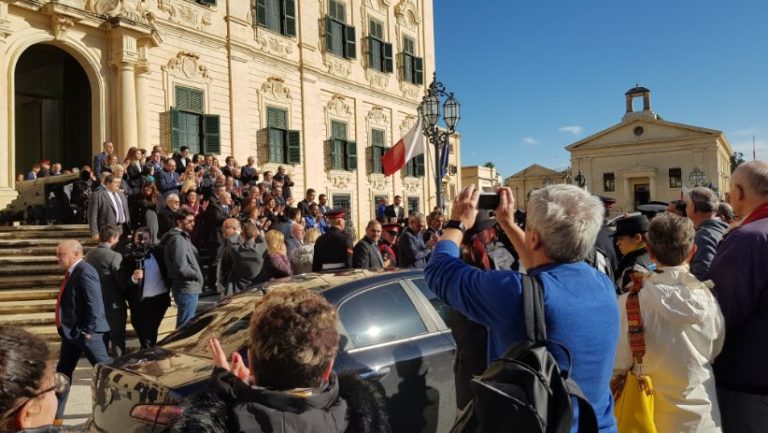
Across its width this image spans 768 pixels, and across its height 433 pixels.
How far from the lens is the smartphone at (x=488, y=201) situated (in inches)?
94.1

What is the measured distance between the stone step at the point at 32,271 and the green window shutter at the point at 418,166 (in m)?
18.4

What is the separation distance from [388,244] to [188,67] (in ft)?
34.2

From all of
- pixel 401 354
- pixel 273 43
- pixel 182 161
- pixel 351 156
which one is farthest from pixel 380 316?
pixel 351 156

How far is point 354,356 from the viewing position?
12.0ft

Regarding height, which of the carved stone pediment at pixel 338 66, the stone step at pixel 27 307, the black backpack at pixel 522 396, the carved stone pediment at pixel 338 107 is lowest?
the stone step at pixel 27 307

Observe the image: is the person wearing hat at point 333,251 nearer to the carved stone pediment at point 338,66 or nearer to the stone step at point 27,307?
the stone step at point 27,307

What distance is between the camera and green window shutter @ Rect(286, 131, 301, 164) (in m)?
19.5

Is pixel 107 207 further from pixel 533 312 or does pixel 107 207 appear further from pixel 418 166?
pixel 418 166

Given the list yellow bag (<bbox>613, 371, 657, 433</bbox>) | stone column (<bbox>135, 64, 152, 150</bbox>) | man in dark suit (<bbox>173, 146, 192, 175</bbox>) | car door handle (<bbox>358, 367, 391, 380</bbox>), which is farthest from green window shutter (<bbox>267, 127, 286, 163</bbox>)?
yellow bag (<bbox>613, 371, 657, 433</bbox>)

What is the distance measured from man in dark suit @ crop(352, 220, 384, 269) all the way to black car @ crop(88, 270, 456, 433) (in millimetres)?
3092

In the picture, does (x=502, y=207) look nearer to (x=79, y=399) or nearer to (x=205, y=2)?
(x=79, y=399)

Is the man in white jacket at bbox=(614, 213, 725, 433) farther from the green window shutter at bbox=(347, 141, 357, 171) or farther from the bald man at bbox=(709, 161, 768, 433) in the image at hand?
the green window shutter at bbox=(347, 141, 357, 171)

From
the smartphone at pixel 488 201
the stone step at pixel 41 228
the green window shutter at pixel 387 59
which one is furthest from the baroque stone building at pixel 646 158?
the smartphone at pixel 488 201

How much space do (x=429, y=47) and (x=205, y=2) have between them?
13505 mm
